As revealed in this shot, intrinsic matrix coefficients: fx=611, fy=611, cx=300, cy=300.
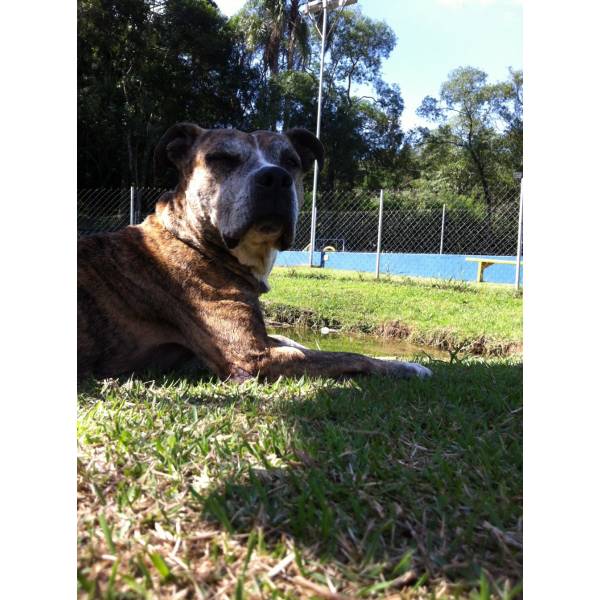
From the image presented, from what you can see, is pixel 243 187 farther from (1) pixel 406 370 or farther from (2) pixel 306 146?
(1) pixel 406 370

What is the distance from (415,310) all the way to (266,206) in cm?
598

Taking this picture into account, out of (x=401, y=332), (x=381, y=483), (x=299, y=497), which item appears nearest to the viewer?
(x=299, y=497)

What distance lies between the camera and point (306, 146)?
3.81 meters

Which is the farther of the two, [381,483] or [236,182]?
[236,182]

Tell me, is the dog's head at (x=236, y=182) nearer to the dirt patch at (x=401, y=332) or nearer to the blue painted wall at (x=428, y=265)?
the dirt patch at (x=401, y=332)

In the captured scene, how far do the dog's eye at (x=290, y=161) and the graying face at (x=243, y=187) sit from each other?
1 centimetres

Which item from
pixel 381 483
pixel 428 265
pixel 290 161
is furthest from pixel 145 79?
pixel 381 483

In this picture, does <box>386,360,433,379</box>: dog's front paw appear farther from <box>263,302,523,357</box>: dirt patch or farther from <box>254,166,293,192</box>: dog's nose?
<box>263,302,523,357</box>: dirt patch

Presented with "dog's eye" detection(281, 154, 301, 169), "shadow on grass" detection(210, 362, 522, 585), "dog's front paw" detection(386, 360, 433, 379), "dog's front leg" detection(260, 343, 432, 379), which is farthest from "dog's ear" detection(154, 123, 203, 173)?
"shadow on grass" detection(210, 362, 522, 585)

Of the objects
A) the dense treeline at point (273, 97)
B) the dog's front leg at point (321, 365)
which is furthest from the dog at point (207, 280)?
the dense treeline at point (273, 97)

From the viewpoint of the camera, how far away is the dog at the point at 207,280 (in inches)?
116

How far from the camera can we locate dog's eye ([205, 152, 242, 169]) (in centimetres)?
317

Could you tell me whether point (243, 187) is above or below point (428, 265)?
above

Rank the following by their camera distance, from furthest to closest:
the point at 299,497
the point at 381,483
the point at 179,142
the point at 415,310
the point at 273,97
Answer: the point at 273,97, the point at 415,310, the point at 179,142, the point at 381,483, the point at 299,497
